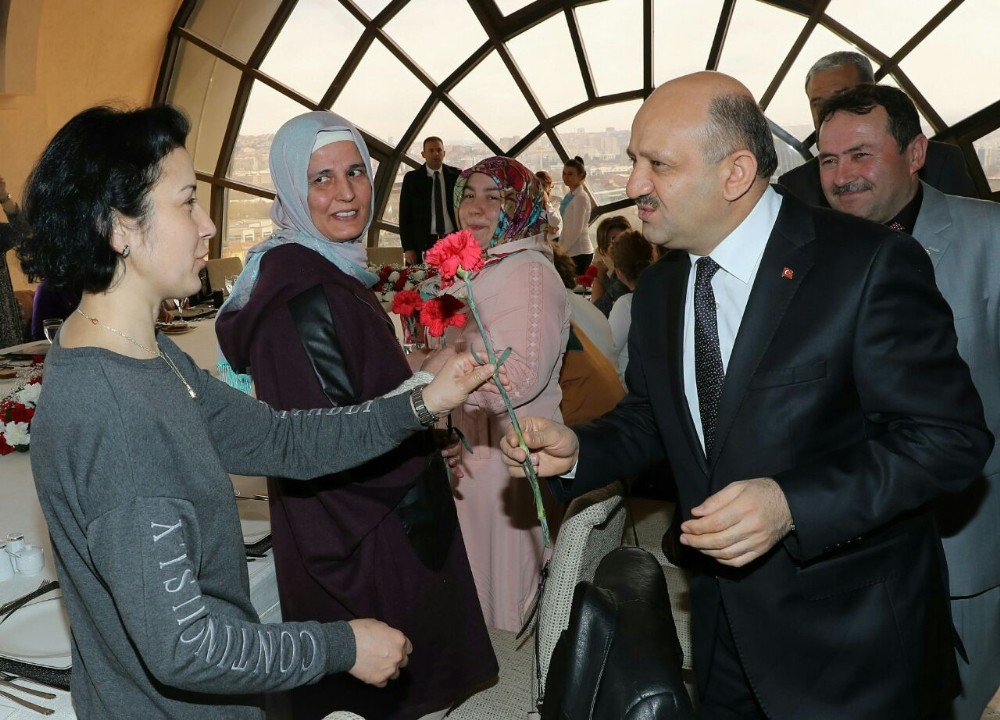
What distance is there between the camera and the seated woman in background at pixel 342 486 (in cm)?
200

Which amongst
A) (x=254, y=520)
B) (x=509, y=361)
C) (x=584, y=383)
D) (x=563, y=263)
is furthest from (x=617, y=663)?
(x=563, y=263)

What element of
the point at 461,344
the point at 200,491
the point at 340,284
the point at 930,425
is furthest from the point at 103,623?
the point at 461,344

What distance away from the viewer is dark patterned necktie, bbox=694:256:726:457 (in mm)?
1657

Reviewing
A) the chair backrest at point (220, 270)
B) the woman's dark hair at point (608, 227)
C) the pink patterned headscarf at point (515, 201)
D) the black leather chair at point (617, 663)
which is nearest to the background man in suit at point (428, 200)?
the chair backrest at point (220, 270)

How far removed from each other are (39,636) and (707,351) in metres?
1.48

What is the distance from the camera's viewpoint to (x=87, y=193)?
1291 mm

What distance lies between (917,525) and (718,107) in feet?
3.06

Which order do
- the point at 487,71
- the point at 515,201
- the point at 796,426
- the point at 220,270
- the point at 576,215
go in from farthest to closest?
the point at 487,71
the point at 576,215
the point at 220,270
the point at 515,201
the point at 796,426

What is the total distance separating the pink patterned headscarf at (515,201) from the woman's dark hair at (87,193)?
1.59 m

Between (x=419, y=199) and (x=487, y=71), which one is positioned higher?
(x=487, y=71)

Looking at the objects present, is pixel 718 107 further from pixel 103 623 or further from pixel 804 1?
pixel 804 1

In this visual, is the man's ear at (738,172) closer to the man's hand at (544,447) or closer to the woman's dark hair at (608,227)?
the man's hand at (544,447)

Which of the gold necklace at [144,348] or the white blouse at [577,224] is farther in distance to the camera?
the white blouse at [577,224]

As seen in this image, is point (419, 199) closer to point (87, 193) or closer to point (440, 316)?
point (440, 316)
